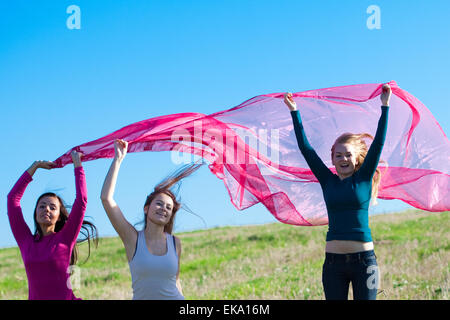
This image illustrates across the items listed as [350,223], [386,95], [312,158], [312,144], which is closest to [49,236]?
[312,158]

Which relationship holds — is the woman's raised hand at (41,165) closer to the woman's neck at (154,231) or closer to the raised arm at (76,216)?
the raised arm at (76,216)

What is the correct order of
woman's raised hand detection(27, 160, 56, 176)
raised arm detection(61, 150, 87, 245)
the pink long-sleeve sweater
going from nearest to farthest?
the pink long-sleeve sweater < raised arm detection(61, 150, 87, 245) < woman's raised hand detection(27, 160, 56, 176)

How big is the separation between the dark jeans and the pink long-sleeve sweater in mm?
2614

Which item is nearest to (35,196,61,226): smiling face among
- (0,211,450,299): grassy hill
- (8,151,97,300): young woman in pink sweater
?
(8,151,97,300): young woman in pink sweater

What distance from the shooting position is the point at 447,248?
50.4 ft

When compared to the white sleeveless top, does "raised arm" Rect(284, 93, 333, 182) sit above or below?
above

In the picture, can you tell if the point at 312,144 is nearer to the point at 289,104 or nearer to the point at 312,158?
the point at 289,104

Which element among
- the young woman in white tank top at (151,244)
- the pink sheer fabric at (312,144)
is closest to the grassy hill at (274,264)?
the pink sheer fabric at (312,144)

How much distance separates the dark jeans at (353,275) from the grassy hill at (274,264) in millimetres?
6693

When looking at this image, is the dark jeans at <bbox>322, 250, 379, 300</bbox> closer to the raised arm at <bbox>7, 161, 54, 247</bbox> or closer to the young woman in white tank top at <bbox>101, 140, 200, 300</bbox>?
the young woman in white tank top at <bbox>101, 140, 200, 300</bbox>

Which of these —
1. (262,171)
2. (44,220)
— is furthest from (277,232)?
(44,220)

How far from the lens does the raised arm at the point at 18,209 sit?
580 centimetres

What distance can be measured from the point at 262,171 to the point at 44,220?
8.91 ft

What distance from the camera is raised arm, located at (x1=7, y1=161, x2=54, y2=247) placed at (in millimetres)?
5797
